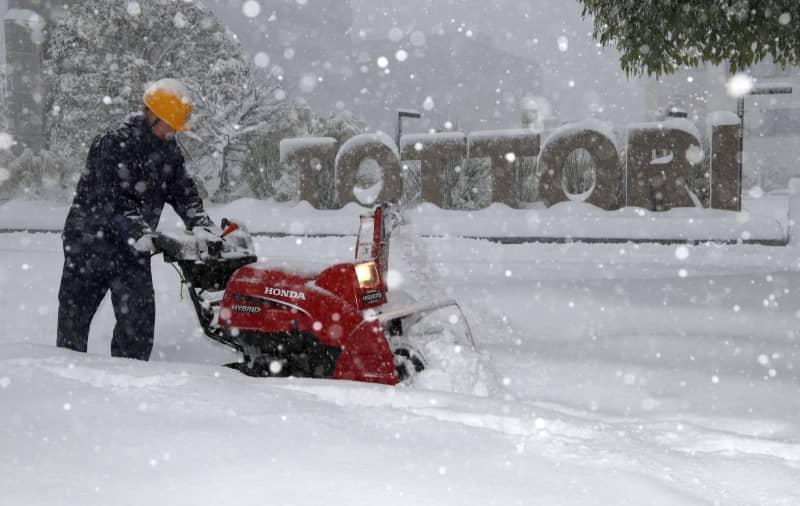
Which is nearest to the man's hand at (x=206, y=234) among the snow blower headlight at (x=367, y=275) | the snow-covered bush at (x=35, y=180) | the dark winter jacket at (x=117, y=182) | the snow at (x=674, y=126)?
the dark winter jacket at (x=117, y=182)

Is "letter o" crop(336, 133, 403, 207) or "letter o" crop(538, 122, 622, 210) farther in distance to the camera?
"letter o" crop(336, 133, 403, 207)

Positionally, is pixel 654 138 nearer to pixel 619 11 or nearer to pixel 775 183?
pixel 619 11

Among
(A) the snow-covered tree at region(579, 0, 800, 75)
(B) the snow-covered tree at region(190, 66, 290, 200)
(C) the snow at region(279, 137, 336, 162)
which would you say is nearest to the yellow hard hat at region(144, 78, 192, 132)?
(A) the snow-covered tree at region(579, 0, 800, 75)

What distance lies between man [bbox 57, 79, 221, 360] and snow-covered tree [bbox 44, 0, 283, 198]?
→ 23.2 m

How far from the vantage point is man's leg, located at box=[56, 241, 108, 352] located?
14.3 ft

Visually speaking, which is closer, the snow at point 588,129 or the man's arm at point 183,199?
the man's arm at point 183,199

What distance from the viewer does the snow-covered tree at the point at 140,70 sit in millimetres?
27344

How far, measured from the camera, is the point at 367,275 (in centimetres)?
378

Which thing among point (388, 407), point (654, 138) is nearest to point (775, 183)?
point (654, 138)

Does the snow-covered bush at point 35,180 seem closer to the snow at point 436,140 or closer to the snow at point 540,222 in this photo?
the snow at point 540,222

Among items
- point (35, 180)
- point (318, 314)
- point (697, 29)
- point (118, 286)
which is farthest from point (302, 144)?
point (318, 314)

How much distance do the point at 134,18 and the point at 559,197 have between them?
19177 mm

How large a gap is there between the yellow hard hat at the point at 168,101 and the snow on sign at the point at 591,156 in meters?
14.4

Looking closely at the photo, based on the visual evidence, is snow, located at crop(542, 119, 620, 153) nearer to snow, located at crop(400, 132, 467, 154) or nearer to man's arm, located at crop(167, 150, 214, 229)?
snow, located at crop(400, 132, 467, 154)
